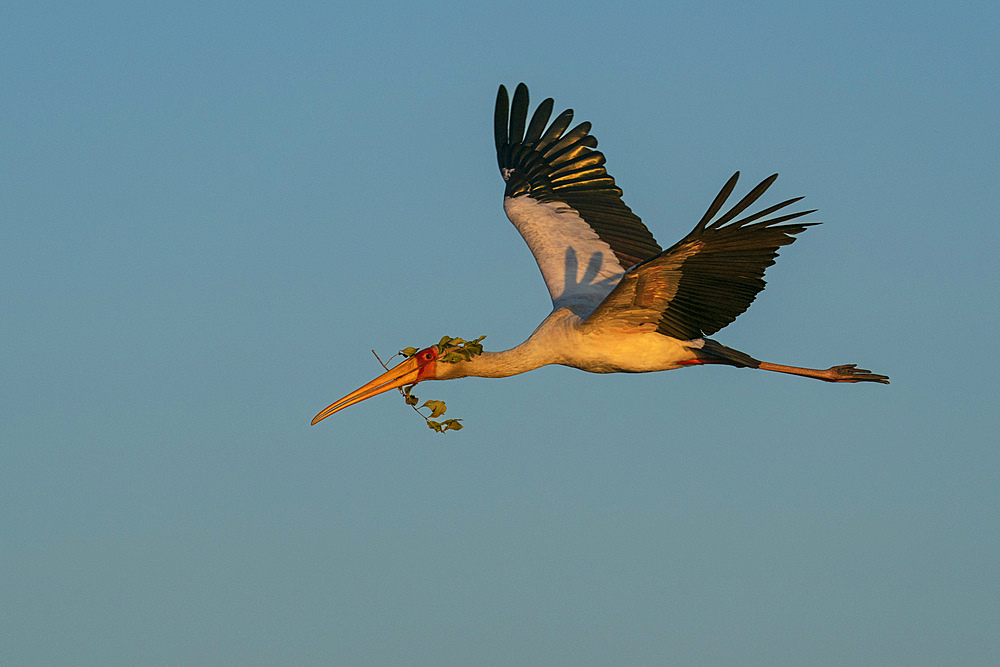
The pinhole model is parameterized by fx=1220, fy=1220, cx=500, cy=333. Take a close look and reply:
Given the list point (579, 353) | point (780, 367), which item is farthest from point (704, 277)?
point (780, 367)

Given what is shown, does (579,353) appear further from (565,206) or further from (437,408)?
(565,206)

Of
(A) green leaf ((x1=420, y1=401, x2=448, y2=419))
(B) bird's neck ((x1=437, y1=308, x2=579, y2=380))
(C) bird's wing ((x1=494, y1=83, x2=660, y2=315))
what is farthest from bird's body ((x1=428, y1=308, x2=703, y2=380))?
(A) green leaf ((x1=420, y1=401, x2=448, y2=419))

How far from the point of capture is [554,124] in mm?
18422

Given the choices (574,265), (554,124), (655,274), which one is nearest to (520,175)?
(554,124)

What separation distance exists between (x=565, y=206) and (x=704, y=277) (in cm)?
540

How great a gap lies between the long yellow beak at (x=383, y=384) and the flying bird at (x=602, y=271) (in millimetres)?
12

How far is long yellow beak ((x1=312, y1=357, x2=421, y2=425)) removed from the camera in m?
14.2

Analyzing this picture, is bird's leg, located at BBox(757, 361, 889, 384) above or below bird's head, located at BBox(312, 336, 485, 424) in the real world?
below

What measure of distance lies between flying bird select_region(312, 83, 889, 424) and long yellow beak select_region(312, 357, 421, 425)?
0.04 feet

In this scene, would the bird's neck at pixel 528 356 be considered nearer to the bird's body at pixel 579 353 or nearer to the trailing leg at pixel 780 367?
the bird's body at pixel 579 353

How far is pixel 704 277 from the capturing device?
1226 cm

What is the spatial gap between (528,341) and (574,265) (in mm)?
2335

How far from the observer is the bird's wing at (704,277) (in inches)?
445

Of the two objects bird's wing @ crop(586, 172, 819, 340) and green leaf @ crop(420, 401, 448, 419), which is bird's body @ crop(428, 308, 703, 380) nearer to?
bird's wing @ crop(586, 172, 819, 340)
